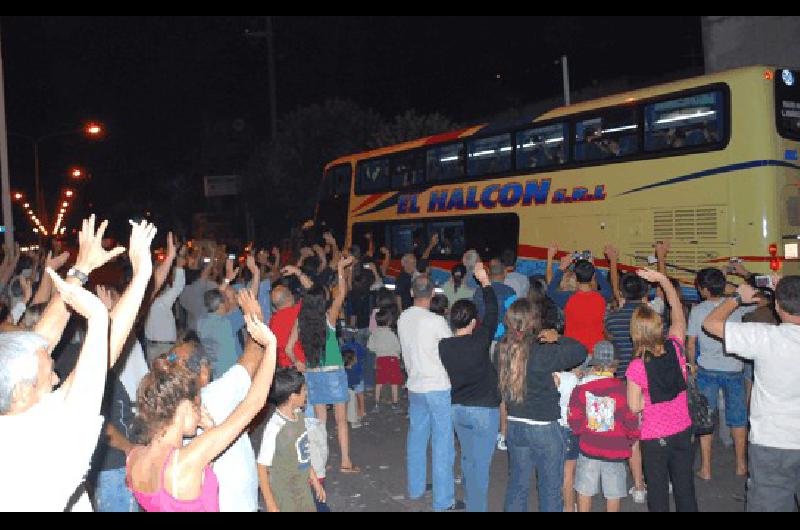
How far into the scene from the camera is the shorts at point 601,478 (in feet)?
18.3

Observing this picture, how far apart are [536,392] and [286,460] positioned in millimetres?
1859

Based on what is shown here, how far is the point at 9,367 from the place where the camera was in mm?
2670

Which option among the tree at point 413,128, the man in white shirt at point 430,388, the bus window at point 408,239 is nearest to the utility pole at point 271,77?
the tree at point 413,128

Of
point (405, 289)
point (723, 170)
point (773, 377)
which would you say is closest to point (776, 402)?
point (773, 377)

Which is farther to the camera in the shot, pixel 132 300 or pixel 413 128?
pixel 413 128

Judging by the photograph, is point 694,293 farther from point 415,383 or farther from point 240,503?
point 240,503

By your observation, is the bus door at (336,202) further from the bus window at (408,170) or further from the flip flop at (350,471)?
the flip flop at (350,471)

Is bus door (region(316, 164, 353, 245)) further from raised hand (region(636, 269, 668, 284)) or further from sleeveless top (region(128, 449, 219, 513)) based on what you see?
sleeveless top (region(128, 449, 219, 513))

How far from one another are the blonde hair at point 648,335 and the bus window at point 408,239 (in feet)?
41.3

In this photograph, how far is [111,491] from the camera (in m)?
4.86

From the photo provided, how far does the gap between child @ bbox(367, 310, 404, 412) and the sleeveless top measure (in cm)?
640

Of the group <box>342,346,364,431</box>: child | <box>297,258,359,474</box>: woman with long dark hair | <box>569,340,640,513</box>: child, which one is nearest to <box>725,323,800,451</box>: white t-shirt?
<box>569,340,640,513</box>: child

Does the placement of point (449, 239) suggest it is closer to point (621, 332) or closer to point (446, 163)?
point (446, 163)

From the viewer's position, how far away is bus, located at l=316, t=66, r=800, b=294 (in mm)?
11266
